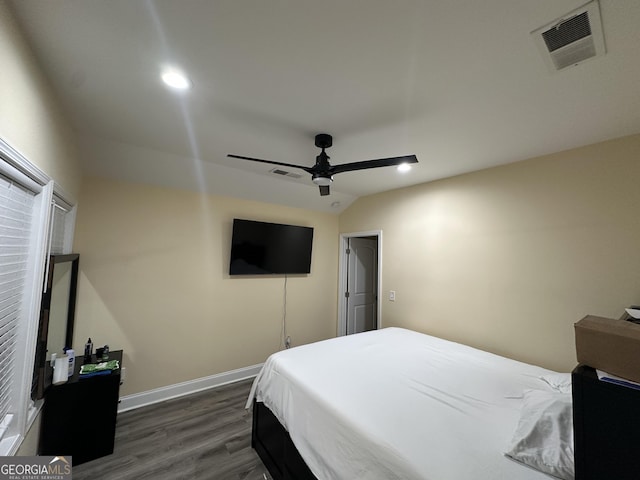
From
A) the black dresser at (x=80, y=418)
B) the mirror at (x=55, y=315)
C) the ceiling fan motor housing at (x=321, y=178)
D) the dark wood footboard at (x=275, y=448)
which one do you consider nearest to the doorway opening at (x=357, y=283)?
the ceiling fan motor housing at (x=321, y=178)

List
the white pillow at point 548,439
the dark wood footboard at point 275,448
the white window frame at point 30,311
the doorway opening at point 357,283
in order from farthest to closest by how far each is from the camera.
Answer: the doorway opening at point 357,283 < the dark wood footboard at point 275,448 < the white window frame at point 30,311 < the white pillow at point 548,439

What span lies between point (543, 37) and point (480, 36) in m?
0.28

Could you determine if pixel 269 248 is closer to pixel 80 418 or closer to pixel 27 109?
pixel 80 418

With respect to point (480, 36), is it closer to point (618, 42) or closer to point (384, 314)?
point (618, 42)

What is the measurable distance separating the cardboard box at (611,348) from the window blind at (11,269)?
7.88 ft

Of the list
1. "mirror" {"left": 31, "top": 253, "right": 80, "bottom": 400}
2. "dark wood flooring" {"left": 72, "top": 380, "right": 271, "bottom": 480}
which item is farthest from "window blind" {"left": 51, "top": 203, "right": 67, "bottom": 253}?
"dark wood flooring" {"left": 72, "top": 380, "right": 271, "bottom": 480}

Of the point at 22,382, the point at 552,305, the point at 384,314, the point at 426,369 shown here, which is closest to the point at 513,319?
the point at 552,305

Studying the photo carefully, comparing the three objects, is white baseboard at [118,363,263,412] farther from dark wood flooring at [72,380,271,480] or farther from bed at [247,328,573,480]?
bed at [247,328,573,480]

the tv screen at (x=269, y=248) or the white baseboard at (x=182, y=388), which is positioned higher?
the tv screen at (x=269, y=248)

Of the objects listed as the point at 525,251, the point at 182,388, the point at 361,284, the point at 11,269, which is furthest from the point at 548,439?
the point at 361,284

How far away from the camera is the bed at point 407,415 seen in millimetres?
1127

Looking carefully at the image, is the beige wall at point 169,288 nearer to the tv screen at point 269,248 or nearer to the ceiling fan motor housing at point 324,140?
the tv screen at point 269,248

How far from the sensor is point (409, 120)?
190 cm

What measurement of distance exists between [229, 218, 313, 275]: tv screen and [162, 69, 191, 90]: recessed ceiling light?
2.03 metres
